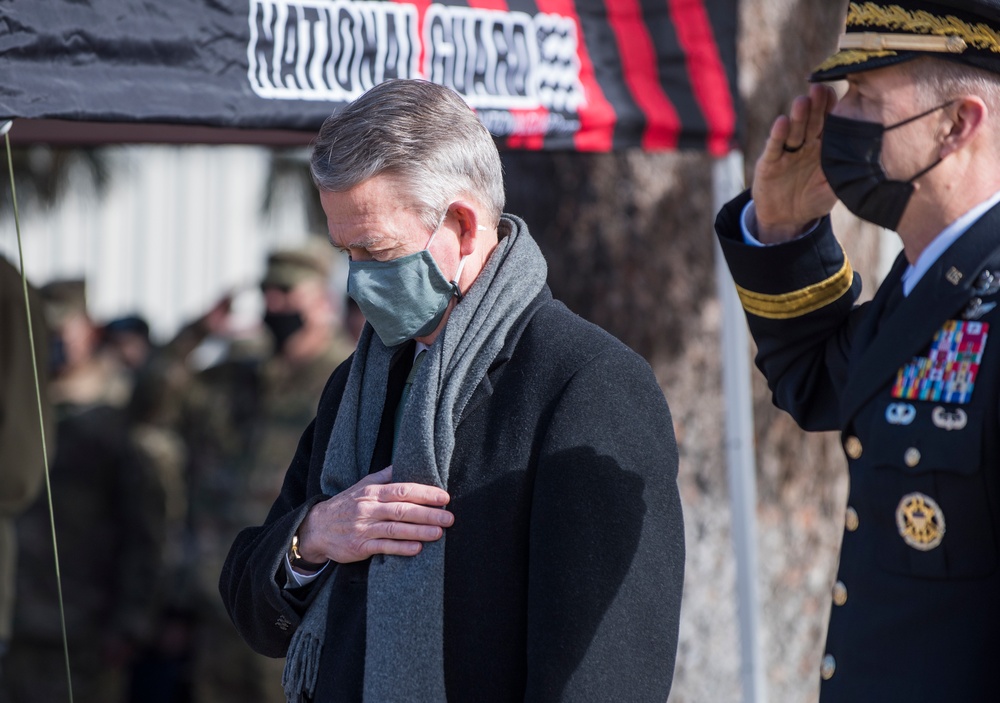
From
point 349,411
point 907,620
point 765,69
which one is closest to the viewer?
point 907,620

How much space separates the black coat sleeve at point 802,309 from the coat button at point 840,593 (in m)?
0.33

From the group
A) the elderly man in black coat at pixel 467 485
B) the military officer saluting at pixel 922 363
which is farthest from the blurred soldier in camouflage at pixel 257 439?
the military officer saluting at pixel 922 363

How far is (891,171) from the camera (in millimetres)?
1771

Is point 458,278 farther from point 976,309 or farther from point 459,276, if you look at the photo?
point 976,309

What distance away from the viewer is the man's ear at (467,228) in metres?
1.92

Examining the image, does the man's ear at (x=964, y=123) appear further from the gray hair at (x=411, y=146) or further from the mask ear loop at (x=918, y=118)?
the gray hair at (x=411, y=146)

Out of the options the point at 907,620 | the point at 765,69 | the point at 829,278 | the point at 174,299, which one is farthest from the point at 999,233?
the point at 174,299

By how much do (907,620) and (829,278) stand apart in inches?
23.8

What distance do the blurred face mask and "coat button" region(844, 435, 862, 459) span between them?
2.09ft

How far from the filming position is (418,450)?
1.86 meters

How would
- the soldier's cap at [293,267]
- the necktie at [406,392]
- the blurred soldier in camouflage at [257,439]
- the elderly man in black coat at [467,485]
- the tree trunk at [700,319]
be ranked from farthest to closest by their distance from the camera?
the soldier's cap at [293,267]
the blurred soldier in camouflage at [257,439]
the tree trunk at [700,319]
the necktie at [406,392]
the elderly man in black coat at [467,485]

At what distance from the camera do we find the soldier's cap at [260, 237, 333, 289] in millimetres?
5613

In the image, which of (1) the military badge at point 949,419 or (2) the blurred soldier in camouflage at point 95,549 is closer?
(1) the military badge at point 949,419

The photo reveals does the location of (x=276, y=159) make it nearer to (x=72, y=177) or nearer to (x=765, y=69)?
(x=72, y=177)
